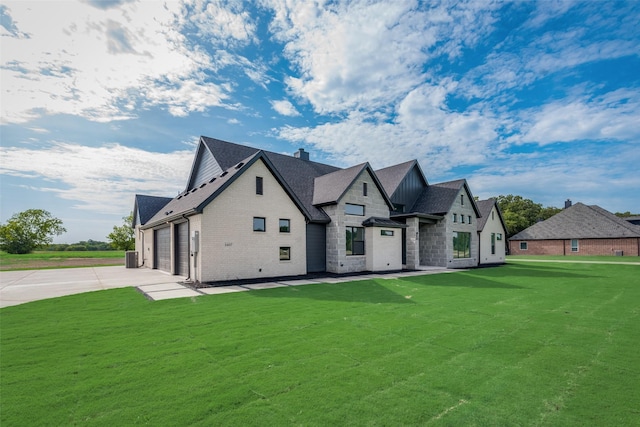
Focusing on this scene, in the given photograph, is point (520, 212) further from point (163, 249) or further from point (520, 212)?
point (163, 249)

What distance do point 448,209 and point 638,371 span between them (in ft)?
61.3

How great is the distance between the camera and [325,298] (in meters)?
10.1

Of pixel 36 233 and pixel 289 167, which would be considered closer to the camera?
pixel 289 167

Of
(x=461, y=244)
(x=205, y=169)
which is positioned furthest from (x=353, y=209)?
(x=461, y=244)

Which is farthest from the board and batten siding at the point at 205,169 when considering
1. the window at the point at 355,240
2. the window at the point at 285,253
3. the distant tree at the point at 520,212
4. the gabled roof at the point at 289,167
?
the distant tree at the point at 520,212

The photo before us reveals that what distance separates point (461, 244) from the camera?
2406cm

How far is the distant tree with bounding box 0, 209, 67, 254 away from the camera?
46.2 meters

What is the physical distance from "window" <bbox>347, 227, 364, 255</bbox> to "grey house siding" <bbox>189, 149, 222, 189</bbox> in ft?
29.0

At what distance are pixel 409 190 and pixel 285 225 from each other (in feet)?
43.1

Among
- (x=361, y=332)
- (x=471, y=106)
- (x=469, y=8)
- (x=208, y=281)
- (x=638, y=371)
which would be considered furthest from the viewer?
(x=471, y=106)

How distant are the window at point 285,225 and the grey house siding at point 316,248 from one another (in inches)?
72.7

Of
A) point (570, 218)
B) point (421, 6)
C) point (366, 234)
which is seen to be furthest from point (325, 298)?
point (570, 218)

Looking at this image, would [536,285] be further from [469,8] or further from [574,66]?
[469,8]

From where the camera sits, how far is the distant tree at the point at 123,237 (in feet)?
143
